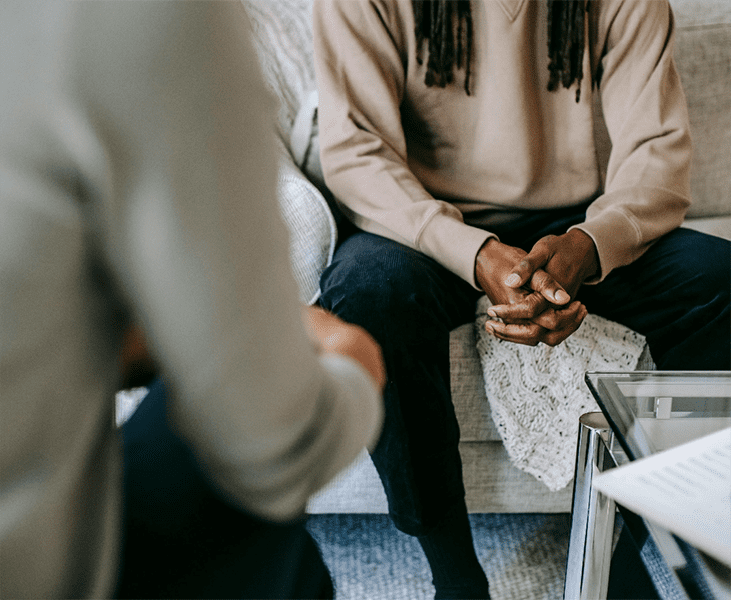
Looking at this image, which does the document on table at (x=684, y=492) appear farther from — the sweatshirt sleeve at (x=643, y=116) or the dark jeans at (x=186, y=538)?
the sweatshirt sleeve at (x=643, y=116)

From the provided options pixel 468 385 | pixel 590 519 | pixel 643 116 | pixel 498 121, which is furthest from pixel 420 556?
pixel 643 116

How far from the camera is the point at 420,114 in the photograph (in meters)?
1.12

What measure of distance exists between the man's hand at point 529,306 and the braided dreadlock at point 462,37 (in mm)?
433

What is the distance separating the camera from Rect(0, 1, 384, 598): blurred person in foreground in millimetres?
214

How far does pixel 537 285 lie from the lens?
0.84m

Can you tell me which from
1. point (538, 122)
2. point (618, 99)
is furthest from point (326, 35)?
point (618, 99)

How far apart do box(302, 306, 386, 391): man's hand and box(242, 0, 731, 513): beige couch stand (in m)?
0.61

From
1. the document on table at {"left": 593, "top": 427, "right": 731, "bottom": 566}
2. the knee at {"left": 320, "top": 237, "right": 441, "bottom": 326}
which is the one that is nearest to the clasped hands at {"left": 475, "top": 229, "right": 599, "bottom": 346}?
the knee at {"left": 320, "top": 237, "right": 441, "bottom": 326}

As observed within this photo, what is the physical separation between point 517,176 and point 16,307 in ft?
3.28

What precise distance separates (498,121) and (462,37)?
0.18m

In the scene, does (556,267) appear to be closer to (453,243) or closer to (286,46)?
(453,243)

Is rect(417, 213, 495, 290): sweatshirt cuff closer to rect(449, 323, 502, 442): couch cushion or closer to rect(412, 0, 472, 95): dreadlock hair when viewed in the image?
rect(449, 323, 502, 442): couch cushion

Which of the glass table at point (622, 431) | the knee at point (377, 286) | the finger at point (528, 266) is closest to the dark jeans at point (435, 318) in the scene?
the knee at point (377, 286)

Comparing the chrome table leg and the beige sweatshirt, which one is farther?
the beige sweatshirt
